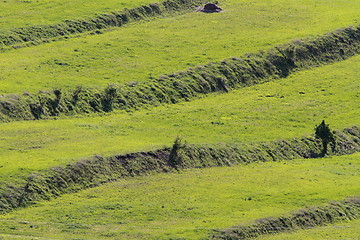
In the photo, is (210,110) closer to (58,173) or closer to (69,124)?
(69,124)

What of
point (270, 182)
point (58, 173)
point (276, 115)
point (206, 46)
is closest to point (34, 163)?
point (58, 173)

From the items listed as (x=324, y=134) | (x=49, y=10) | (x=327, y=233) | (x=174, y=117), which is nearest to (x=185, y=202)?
(x=327, y=233)

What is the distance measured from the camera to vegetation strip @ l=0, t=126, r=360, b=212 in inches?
3145

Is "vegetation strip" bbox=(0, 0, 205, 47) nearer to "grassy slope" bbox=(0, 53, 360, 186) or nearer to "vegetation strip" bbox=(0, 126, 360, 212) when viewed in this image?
"grassy slope" bbox=(0, 53, 360, 186)

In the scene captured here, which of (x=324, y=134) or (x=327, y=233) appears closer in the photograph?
(x=327, y=233)

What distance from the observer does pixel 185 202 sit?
3216 inches

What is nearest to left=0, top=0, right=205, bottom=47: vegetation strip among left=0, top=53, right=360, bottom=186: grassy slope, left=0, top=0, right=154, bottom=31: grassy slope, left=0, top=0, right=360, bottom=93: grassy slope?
left=0, top=0, right=154, bottom=31: grassy slope

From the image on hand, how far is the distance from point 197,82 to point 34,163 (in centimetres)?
4104

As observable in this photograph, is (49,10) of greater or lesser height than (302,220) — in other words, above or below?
above

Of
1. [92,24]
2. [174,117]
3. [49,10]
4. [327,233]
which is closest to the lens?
[327,233]

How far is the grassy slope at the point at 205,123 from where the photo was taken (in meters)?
89.7

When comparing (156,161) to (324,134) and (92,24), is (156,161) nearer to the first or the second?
(324,134)

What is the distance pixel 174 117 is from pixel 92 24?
118 ft

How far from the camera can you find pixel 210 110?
367 feet
